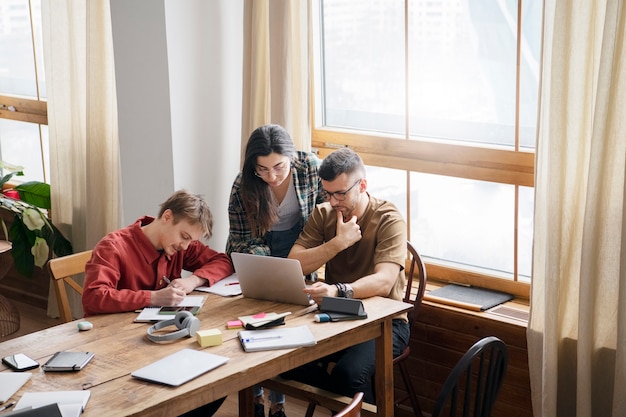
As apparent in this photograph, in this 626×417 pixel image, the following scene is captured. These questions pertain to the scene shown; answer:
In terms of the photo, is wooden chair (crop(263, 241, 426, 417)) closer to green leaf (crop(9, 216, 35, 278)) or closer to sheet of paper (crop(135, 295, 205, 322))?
sheet of paper (crop(135, 295, 205, 322))

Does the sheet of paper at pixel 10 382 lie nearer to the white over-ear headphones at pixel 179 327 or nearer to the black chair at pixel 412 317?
the white over-ear headphones at pixel 179 327

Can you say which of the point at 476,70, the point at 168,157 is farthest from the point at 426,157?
the point at 168,157

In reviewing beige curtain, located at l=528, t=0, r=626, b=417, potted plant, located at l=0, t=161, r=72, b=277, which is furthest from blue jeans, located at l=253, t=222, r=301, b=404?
potted plant, located at l=0, t=161, r=72, b=277

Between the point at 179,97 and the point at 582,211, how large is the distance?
6.42 feet

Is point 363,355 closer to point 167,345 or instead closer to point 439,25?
point 167,345

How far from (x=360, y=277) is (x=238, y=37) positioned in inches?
60.2

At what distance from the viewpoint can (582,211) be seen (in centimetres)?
304

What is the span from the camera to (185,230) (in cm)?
316

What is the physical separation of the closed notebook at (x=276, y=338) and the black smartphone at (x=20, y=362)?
0.64 metres

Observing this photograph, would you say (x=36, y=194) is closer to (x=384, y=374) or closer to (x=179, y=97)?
A: (x=179, y=97)

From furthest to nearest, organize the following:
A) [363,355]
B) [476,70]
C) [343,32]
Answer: [343,32], [476,70], [363,355]

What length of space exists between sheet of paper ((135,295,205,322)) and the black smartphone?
0.42 meters

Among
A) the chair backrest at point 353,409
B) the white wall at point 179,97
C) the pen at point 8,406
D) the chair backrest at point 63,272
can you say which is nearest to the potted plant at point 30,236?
the white wall at point 179,97

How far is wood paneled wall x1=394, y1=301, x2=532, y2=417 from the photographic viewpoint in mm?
3391
